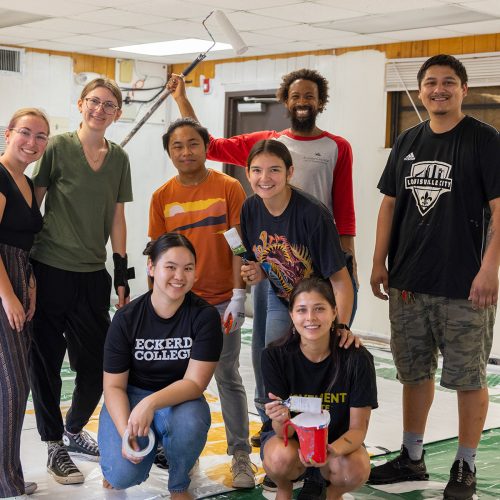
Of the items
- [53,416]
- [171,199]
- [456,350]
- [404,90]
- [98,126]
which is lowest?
[53,416]

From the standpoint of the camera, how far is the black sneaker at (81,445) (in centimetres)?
383

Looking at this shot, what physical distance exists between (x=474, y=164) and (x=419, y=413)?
40.7 inches

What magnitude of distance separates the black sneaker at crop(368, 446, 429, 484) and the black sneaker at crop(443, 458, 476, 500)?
0.22 metres

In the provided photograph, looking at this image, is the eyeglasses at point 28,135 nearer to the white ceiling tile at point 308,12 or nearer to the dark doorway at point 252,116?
the white ceiling tile at point 308,12

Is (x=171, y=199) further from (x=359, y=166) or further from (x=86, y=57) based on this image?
(x=86, y=57)

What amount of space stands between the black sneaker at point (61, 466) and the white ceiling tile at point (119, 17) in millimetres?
3346

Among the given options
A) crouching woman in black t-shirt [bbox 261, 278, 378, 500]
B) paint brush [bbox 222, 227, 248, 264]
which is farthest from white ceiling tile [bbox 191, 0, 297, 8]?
crouching woman in black t-shirt [bbox 261, 278, 378, 500]

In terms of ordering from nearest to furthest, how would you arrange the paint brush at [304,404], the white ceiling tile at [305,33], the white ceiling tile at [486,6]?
the paint brush at [304,404] < the white ceiling tile at [486,6] < the white ceiling tile at [305,33]

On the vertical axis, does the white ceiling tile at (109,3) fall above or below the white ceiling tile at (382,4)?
above

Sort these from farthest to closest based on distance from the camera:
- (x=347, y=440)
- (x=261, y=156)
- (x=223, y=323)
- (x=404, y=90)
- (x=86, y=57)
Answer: (x=86, y=57) < (x=404, y=90) < (x=223, y=323) < (x=261, y=156) < (x=347, y=440)

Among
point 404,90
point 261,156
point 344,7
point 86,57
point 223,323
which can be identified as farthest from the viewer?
point 86,57

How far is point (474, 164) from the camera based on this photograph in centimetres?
333

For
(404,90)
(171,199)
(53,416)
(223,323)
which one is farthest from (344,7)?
(53,416)

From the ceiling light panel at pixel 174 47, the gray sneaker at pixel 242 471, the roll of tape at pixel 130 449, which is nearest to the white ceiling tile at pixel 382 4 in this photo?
the ceiling light panel at pixel 174 47
